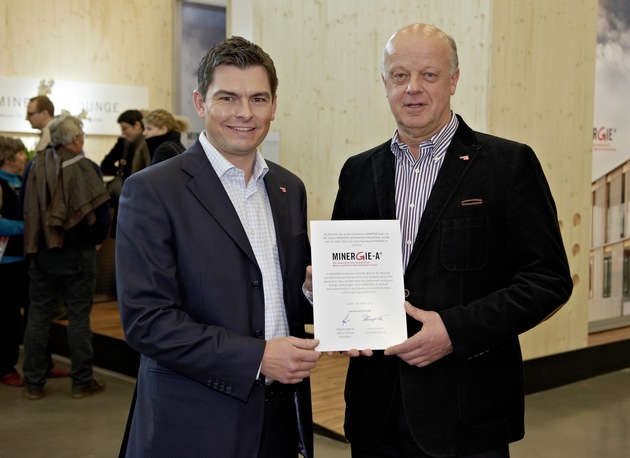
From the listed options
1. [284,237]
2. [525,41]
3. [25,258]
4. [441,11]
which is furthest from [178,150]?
[284,237]

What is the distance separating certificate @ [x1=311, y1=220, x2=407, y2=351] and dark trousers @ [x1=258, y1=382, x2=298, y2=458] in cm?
24

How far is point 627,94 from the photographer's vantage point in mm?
6730

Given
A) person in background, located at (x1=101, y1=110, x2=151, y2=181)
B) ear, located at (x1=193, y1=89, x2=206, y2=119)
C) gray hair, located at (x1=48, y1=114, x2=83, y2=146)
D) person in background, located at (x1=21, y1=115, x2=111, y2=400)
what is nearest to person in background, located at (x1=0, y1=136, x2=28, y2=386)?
person in background, located at (x1=21, y1=115, x2=111, y2=400)

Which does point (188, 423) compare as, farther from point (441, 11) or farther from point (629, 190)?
point (629, 190)

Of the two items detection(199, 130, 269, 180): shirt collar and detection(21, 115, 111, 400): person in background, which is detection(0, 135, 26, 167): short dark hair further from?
detection(199, 130, 269, 180): shirt collar

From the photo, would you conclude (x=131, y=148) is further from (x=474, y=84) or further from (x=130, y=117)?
(x=474, y=84)

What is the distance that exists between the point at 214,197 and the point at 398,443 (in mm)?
882

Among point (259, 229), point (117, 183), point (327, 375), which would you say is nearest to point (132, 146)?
point (117, 183)

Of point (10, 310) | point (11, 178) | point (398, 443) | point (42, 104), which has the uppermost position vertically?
point (42, 104)

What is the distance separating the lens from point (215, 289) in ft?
6.52

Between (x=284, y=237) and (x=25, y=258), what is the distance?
4029 millimetres

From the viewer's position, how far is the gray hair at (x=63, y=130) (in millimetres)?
5156

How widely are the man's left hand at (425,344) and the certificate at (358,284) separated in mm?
31

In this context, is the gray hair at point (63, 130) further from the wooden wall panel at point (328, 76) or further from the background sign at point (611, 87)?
the background sign at point (611, 87)
